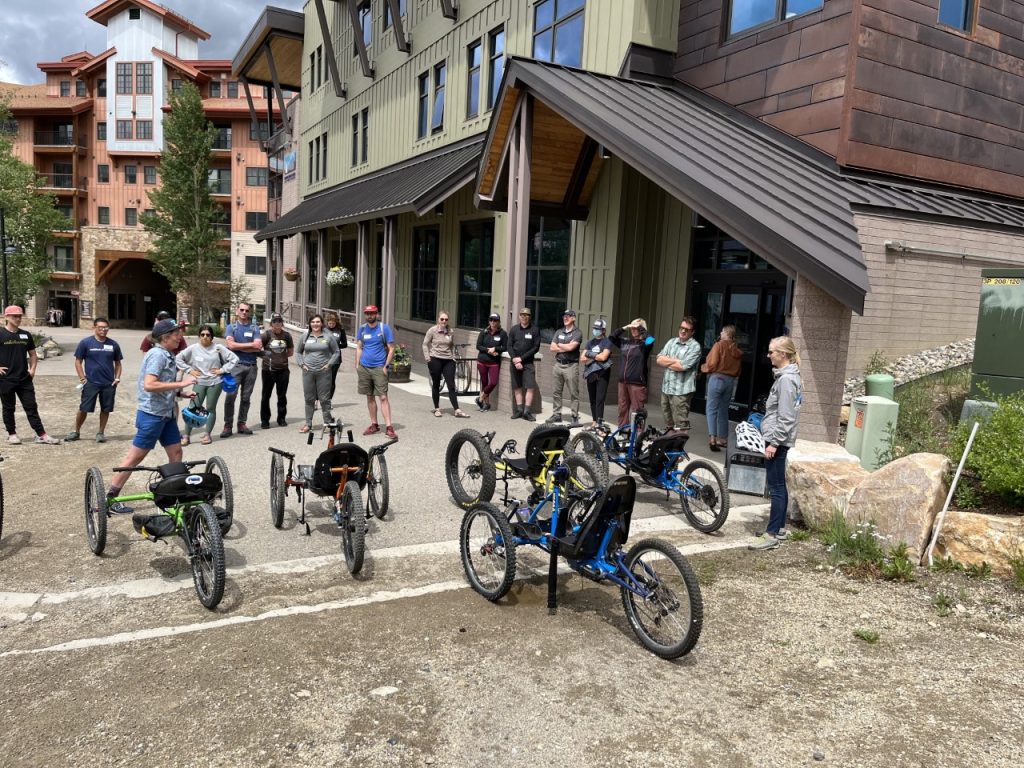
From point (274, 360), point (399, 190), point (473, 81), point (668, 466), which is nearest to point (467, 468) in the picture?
point (668, 466)

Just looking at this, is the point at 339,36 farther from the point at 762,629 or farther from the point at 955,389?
the point at 762,629

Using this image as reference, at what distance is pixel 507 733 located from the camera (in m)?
3.59

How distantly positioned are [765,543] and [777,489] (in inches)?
19.4

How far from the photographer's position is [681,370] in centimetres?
954

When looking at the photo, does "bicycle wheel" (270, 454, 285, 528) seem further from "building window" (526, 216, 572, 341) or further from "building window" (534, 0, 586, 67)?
"building window" (534, 0, 586, 67)

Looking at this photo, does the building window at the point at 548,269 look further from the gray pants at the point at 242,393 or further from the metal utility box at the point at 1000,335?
the metal utility box at the point at 1000,335

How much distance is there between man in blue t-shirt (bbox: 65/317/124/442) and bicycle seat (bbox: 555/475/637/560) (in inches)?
317

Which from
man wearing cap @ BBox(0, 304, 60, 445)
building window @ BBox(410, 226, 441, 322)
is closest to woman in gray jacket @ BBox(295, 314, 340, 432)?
man wearing cap @ BBox(0, 304, 60, 445)

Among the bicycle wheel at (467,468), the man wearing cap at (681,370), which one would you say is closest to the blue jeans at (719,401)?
the man wearing cap at (681,370)

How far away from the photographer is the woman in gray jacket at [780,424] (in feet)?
20.5

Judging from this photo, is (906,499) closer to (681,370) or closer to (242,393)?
(681,370)

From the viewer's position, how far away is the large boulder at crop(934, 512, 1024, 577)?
5434 mm

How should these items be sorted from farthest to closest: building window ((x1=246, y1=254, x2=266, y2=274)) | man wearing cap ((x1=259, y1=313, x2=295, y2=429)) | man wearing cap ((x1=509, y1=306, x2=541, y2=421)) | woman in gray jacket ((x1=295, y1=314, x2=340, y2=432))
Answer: building window ((x1=246, y1=254, x2=266, y2=274)) → man wearing cap ((x1=509, y1=306, x2=541, y2=421)) → man wearing cap ((x1=259, y1=313, x2=295, y2=429)) → woman in gray jacket ((x1=295, y1=314, x2=340, y2=432))

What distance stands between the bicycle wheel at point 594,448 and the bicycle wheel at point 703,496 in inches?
31.6
